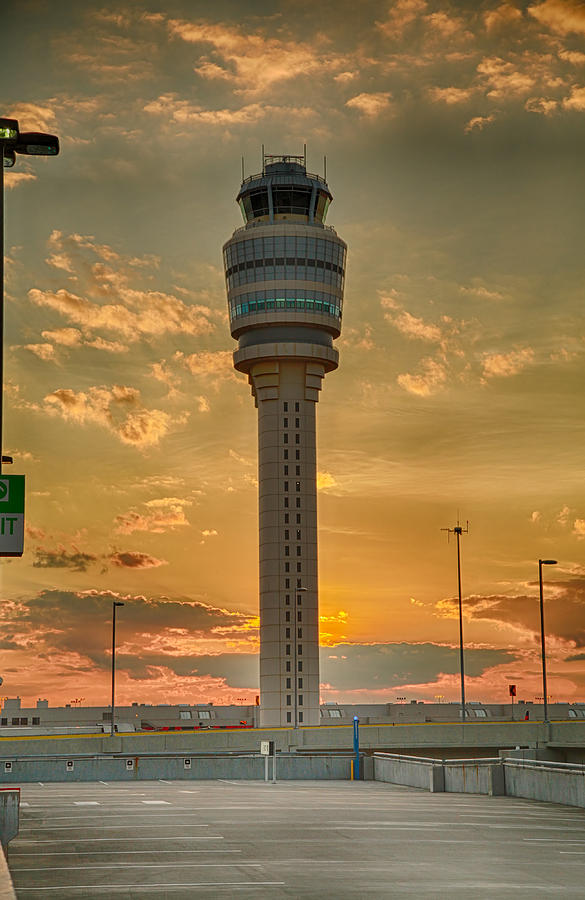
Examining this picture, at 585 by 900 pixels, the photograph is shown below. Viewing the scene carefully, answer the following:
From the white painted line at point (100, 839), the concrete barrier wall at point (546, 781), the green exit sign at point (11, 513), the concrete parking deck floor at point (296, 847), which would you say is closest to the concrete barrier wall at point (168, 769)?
the concrete parking deck floor at point (296, 847)

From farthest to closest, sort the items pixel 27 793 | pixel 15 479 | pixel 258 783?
Answer: 1. pixel 258 783
2. pixel 27 793
3. pixel 15 479

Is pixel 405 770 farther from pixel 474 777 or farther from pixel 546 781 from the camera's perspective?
pixel 546 781

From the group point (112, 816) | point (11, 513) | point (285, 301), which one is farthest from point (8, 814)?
point (285, 301)

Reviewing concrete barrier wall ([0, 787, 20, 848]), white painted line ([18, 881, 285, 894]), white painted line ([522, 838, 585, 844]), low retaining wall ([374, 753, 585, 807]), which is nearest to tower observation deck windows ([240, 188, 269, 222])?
low retaining wall ([374, 753, 585, 807])

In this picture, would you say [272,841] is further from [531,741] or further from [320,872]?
[531,741]

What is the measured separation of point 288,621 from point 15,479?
109 meters

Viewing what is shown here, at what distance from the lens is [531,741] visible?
92.8m

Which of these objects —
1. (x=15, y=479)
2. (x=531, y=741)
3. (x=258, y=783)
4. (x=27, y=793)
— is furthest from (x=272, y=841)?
(x=531, y=741)

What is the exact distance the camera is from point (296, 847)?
30734 mm

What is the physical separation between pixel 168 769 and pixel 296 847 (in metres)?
33.6

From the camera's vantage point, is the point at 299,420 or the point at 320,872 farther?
the point at 299,420

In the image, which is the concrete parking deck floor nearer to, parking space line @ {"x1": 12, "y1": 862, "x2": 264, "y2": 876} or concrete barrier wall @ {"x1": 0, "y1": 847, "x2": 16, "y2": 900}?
parking space line @ {"x1": 12, "y1": 862, "x2": 264, "y2": 876}

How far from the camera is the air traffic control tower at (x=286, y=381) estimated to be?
131 metres

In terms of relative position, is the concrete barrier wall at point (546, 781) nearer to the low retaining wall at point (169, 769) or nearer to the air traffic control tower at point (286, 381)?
the low retaining wall at point (169, 769)
